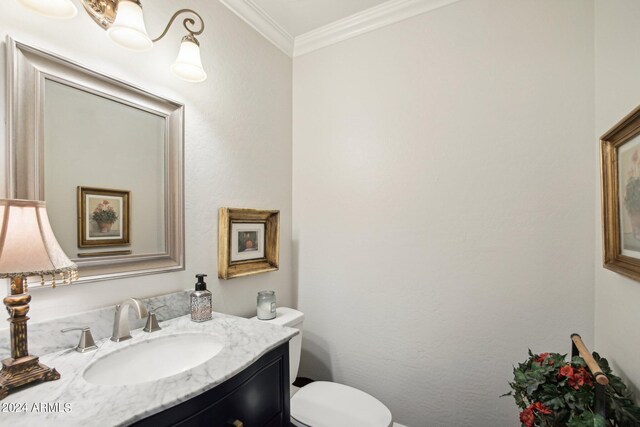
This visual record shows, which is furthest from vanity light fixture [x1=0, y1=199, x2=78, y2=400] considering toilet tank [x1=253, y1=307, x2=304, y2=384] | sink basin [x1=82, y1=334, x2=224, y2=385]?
toilet tank [x1=253, y1=307, x2=304, y2=384]

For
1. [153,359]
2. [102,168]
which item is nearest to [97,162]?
[102,168]

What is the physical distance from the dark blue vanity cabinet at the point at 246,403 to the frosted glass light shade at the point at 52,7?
1.11 meters

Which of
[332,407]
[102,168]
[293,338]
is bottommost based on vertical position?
[332,407]

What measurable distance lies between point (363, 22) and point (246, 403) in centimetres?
201

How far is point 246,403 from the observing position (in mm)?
934

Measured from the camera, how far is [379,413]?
1354 millimetres

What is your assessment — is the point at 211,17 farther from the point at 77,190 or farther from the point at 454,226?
the point at 454,226

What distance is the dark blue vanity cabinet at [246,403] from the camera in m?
0.74

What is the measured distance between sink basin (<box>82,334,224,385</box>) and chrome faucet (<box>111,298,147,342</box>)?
0.07 meters

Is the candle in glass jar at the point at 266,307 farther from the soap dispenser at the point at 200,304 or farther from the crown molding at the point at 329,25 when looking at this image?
the crown molding at the point at 329,25

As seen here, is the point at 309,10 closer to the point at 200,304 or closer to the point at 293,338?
the point at 200,304

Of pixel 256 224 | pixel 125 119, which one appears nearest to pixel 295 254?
pixel 256 224

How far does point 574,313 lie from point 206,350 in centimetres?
154

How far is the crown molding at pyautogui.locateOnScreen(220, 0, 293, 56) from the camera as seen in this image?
1.68 metres
